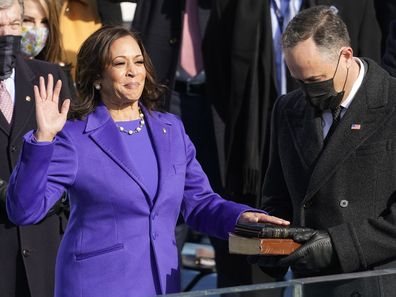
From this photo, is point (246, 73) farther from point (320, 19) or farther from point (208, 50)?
point (320, 19)

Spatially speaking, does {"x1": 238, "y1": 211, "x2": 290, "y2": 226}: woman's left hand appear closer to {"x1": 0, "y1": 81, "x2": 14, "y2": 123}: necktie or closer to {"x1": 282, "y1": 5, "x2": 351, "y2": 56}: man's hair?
{"x1": 282, "y1": 5, "x2": 351, "y2": 56}: man's hair

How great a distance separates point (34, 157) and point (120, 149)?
0.43 m

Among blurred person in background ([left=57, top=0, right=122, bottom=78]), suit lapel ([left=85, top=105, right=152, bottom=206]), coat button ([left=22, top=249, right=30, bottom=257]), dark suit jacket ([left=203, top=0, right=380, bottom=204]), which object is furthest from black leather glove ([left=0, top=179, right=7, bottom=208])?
dark suit jacket ([left=203, top=0, right=380, bottom=204])

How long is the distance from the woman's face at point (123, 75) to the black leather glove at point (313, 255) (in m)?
0.86

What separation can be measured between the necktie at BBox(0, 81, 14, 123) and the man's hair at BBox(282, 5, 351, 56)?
1360mm

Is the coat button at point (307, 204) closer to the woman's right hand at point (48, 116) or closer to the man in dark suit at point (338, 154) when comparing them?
the man in dark suit at point (338, 154)

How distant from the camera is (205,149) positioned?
6.14 m

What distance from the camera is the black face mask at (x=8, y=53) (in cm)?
502

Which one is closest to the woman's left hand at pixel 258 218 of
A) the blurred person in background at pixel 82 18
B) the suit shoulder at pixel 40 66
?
the suit shoulder at pixel 40 66

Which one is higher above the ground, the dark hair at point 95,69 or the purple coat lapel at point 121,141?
A: the dark hair at point 95,69

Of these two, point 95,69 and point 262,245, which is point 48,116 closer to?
point 95,69

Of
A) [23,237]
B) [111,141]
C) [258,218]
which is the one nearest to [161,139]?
[111,141]

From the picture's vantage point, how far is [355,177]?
4.23 m

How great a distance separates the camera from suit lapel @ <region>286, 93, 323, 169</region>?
4.34 metres
